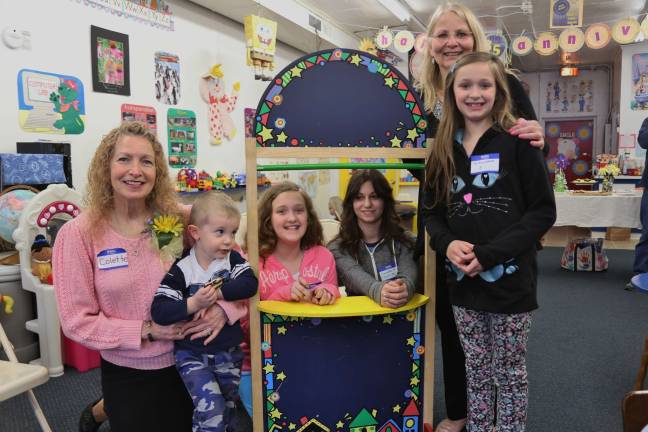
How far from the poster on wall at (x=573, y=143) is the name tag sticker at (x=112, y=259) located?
11.8 metres

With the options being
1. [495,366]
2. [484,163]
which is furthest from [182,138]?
[495,366]

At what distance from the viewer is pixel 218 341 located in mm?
1729

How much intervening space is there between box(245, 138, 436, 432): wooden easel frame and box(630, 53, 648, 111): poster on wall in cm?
835

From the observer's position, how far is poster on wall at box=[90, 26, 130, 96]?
4066 mm

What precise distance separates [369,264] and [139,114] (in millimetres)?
3194

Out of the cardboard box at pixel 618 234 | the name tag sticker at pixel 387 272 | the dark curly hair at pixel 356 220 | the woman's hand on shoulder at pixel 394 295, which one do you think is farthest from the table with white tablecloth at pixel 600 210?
the woman's hand on shoulder at pixel 394 295

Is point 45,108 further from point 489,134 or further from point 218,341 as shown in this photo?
point 489,134

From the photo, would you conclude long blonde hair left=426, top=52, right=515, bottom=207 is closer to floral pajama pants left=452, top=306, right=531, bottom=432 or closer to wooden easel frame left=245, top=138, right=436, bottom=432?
wooden easel frame left=245, top=138, right=436, bottom=432

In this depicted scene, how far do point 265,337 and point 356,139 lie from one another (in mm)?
738

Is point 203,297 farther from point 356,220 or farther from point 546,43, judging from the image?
point 546,43

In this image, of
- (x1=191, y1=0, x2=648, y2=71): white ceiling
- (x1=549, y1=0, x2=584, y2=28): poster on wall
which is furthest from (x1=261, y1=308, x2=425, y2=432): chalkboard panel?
(x1=549, y1=0, x2=584, y2=28): poster on wall

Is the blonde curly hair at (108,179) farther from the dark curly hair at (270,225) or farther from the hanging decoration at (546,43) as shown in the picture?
the hanging decoration at (546,43)

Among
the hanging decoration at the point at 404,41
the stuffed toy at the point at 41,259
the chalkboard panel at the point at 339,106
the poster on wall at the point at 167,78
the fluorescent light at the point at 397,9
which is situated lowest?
the stuffed toy at the point at 41,259

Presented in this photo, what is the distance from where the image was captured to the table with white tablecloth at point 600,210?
536 cm
